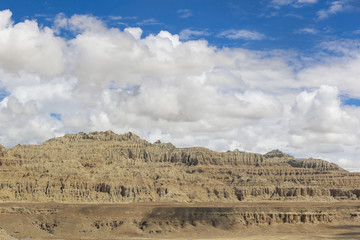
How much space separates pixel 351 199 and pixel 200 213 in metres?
75.6

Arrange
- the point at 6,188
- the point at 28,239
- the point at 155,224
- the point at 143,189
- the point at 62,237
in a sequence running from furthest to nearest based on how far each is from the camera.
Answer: the point at 143,189, the point at 6,188, the point at 155,224, the point at 62,237, the point at 28,239

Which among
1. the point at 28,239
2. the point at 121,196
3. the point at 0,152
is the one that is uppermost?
the point at 0,152

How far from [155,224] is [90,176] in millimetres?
62676

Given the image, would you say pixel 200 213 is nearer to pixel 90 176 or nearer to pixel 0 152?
pixel 90 176

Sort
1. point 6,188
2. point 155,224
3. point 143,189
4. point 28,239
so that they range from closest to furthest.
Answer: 1. point 28,239
2. point 155,224
3. point 6,188
4. point 143,189

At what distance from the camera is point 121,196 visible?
623ft

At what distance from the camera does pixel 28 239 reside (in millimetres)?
125250

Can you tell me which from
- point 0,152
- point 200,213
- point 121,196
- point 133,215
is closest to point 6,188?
point 0,152

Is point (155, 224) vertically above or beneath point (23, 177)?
beneath

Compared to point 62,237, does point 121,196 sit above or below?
above

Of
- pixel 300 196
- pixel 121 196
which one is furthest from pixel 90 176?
pixel 300 196

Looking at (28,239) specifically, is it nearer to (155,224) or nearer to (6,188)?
(155,224)

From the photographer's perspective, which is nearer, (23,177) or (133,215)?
(133,215)

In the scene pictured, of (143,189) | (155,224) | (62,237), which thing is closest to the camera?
(62,237)
